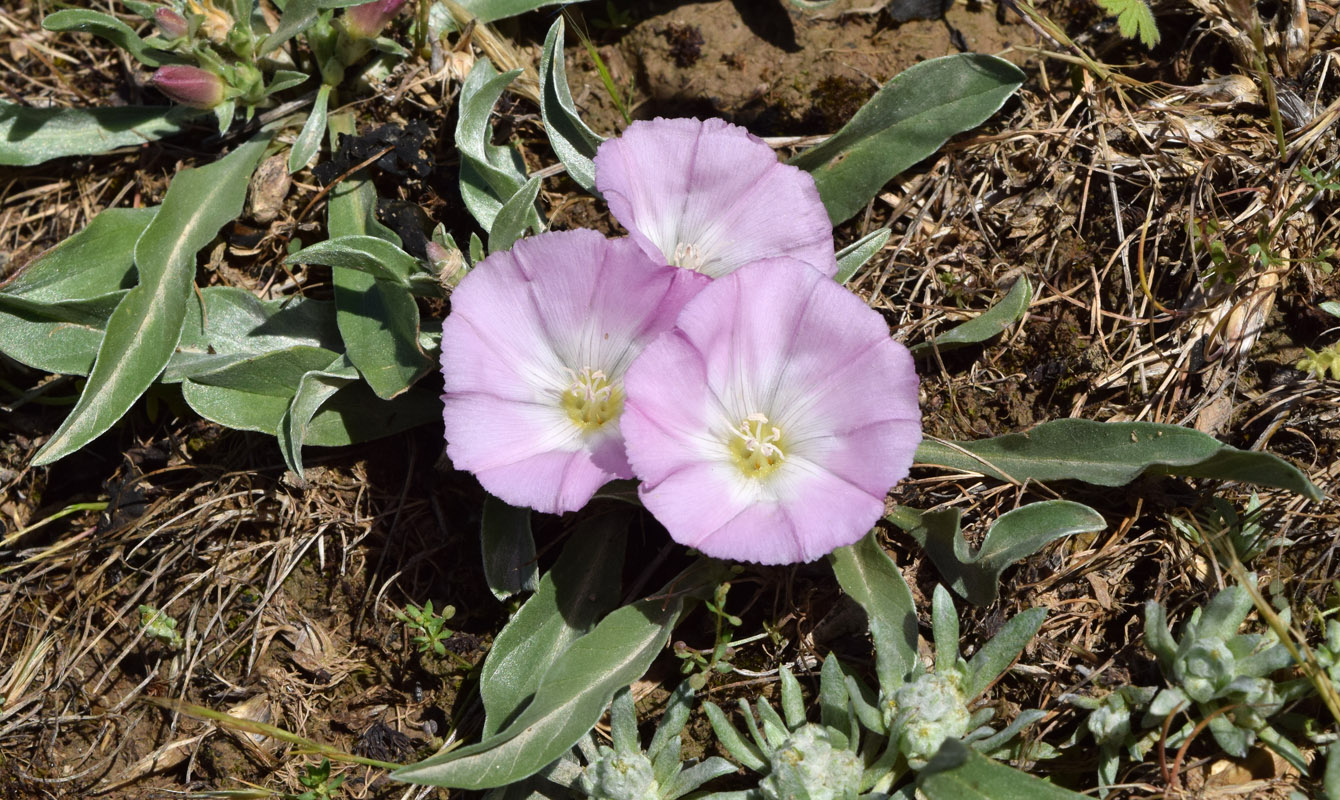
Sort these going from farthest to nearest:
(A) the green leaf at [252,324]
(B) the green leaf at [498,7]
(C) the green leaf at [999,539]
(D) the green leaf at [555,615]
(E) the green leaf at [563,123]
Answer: (B) the green leaf at [498,7] → (A) the green leaf at [252,324] → (E) the green leaf at [563,123] → (D) the green leaf at [555,615] → (C) the green leaf at [999,539]

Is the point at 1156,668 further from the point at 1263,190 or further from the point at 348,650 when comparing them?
the point at 348,650

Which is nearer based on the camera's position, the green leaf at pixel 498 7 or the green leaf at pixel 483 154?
the green leaf at pixel 483 154

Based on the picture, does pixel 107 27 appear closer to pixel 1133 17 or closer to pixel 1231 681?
pixel 1133 17

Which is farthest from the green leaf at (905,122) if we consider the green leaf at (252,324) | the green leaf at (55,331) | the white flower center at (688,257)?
the green leaf at (55,331)

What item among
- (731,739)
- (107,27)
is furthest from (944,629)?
(107,27)

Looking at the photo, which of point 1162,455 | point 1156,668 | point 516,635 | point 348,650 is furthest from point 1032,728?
point 348,650

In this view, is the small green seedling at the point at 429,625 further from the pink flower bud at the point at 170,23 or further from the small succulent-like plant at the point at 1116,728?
the pink flower bud at the point at 170,23

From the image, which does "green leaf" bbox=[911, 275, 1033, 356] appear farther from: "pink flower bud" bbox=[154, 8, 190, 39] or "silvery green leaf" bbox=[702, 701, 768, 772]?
"pink flower bud" bbox=[154, 8, 190, 39]
